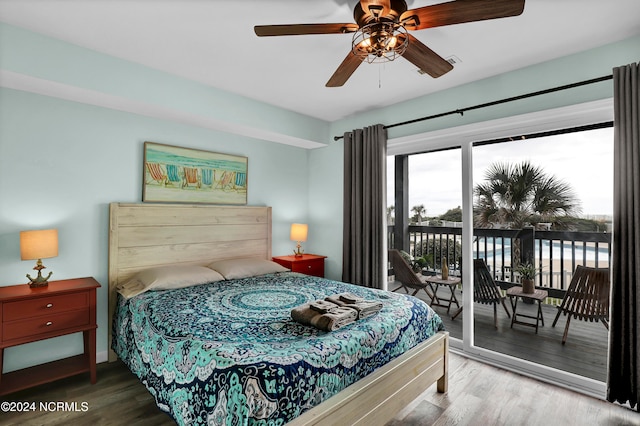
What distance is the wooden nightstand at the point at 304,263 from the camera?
13.5 feet

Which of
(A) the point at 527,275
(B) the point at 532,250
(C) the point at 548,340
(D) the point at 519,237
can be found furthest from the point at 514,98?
(C) the point at 548,340

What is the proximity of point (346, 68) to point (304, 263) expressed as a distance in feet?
8.62

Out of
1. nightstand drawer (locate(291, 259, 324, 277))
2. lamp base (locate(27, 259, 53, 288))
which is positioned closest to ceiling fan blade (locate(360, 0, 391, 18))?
lamp base (locate(27, 259, 53, 288))

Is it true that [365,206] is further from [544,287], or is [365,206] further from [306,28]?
[306,28]

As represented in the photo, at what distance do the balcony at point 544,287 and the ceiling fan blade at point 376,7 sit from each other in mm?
2323

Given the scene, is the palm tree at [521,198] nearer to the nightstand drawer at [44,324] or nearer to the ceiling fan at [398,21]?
the ceiling fan at [398,21]

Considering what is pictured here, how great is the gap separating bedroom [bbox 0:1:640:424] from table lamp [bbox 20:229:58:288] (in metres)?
0.24

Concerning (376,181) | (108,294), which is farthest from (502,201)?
(108,294)

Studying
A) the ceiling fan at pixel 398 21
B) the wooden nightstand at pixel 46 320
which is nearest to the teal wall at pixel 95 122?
Answer: the wooden nightstand at pixel 46 320

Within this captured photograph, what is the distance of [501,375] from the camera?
9.27ft

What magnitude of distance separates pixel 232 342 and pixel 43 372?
1.89m

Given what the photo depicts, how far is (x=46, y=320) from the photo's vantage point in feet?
7.91

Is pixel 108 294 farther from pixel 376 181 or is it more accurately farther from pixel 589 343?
pixel 589 343

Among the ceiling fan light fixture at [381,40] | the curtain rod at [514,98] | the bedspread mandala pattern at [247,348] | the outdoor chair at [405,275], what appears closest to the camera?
the bedspread mandala pattern at [247,348]
